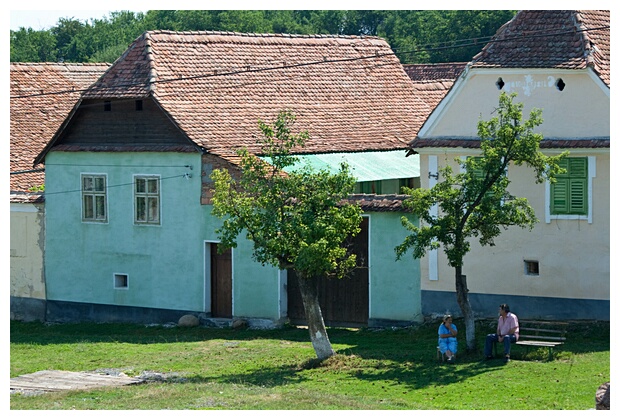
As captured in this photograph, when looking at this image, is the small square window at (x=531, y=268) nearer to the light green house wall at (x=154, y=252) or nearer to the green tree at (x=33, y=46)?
the light green house wall at (x=154, y=252)

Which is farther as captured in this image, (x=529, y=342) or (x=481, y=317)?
(x=481, y=317)

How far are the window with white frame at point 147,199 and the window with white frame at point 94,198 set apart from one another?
0.98m

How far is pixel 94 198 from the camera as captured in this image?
1159 inches

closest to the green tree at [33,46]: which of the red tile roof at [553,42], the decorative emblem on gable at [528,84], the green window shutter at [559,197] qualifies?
the red tile roof at [553,42]

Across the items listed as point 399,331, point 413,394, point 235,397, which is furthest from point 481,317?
point 235,397

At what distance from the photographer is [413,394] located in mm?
18562

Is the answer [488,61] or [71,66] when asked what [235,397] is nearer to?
[488,61]

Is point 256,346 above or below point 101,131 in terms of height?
below

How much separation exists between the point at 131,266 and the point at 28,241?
329 cm

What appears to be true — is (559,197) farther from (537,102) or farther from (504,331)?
(504,331)

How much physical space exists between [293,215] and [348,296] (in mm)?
5224

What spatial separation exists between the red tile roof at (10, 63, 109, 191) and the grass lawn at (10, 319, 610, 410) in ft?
23.4

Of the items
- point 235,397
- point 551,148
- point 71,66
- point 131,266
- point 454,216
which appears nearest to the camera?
point 235,397

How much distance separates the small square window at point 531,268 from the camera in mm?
23656
